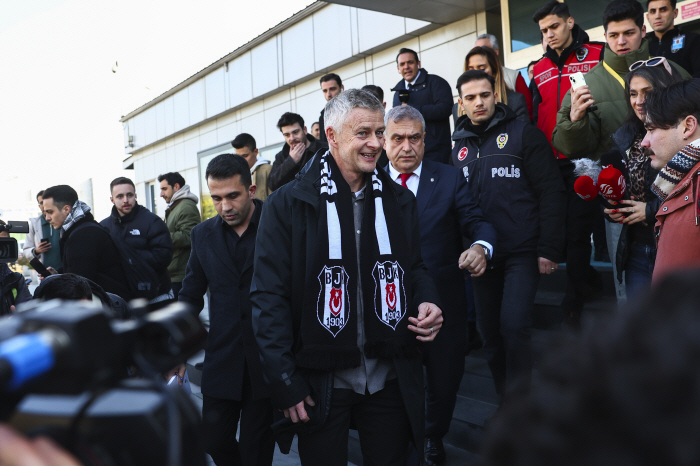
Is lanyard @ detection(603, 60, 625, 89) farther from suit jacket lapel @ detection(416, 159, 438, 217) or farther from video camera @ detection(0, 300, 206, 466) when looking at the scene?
video camera @ detection(0, 300, 206, 466)

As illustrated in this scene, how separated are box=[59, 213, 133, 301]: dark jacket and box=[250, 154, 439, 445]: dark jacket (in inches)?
88.9

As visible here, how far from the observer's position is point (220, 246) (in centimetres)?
349

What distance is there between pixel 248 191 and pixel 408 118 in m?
1.15

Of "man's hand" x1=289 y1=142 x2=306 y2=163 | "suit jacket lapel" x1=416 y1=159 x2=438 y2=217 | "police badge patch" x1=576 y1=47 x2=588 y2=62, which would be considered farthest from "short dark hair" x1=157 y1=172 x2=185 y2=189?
"police badge patch" x1=576 y1=47 x2=588 y2=62

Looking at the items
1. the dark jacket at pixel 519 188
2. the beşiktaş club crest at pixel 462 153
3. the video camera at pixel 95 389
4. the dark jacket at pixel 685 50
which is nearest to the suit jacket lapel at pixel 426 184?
the dark jacket at pixel 519 188

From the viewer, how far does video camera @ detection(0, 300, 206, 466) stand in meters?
0.61

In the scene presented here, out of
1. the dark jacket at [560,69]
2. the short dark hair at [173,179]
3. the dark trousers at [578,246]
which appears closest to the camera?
the dark trousers at [578,246]

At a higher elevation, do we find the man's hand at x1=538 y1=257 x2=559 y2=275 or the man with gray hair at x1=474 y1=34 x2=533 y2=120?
the man with gray hair at x1=474 y1=34 x2=533 y2=120

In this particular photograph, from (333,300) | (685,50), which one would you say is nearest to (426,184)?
(333,300)

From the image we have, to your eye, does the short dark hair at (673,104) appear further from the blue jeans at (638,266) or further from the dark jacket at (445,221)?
the dark jacket at (445,221)

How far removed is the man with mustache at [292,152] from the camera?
5934 millimetres

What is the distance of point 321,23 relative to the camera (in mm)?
12758

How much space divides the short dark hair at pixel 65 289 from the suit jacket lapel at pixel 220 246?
0.91 m

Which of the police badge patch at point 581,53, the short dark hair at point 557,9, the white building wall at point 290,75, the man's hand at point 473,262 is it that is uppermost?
the white building wall at point 290,75
